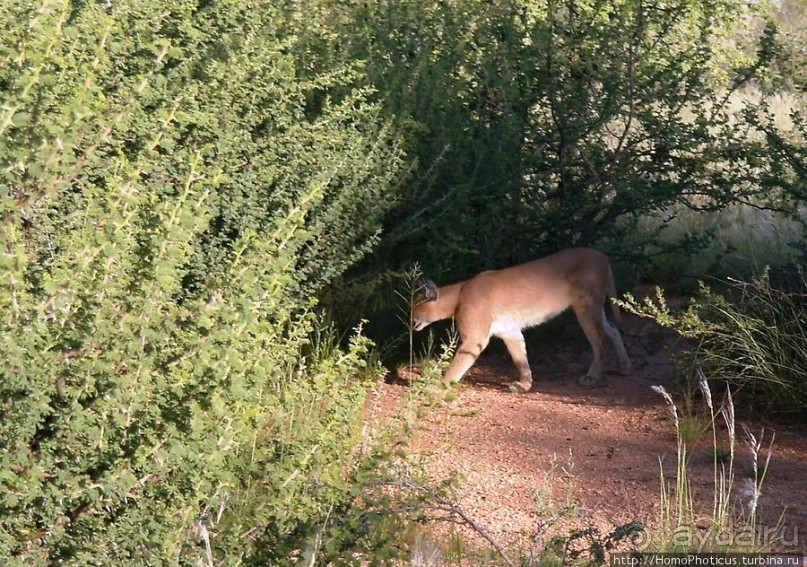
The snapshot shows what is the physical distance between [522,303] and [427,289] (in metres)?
0.75

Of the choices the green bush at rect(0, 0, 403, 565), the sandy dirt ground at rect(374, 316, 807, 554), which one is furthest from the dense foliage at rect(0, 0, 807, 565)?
the sandy dirt ground at rect(374, 316, 807, 554)

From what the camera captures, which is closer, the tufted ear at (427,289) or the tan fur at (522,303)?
the tufted ear at (427,289)

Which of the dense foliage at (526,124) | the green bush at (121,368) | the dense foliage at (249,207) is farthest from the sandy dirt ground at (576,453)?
the dense foliage at (526,124)

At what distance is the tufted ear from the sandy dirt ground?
1.95ft

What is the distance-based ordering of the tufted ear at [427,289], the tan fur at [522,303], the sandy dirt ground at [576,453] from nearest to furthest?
the sandy dirt ground at [576,453] → the tufted ear at [427,289] → the tan fur at [522,303]

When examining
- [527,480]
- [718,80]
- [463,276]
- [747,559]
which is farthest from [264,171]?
[718,80]

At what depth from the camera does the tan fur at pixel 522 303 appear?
873 cm

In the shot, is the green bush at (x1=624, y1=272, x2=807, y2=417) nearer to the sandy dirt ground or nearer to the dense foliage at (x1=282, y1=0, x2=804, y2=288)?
the sandy dirt ground

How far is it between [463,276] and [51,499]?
6100mm

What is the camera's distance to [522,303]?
8.78 meters

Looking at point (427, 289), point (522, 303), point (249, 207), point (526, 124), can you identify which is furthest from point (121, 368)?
point (526, 124)

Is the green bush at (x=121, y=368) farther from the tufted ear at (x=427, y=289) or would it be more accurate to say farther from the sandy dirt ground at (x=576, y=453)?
the tufted ear at (x=427, y=289)

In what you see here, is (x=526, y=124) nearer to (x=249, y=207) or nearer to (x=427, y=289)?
(x=427, y=289)

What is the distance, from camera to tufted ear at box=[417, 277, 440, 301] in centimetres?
855
